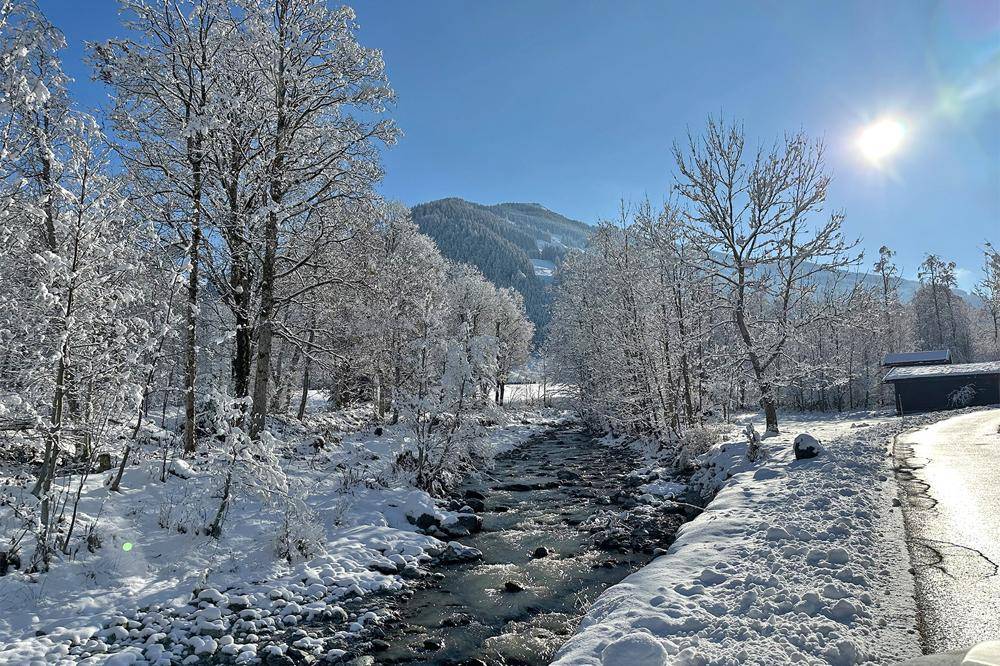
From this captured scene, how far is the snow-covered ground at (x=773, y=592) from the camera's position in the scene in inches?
177

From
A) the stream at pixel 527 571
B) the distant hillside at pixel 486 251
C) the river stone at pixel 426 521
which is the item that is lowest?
the stream at pixel 527 571

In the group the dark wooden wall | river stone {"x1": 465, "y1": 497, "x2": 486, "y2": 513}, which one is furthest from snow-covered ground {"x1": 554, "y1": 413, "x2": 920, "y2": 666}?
the dark wooden wall

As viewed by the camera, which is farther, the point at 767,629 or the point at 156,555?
the point at 156,555

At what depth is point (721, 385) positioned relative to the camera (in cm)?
1795

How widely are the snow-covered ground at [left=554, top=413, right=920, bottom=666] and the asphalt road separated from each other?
0.19m

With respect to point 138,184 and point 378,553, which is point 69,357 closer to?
point 138,184

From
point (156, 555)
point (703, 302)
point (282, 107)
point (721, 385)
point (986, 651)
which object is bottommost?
point (156, 555)

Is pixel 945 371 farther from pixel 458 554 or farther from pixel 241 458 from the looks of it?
pixel 241 458

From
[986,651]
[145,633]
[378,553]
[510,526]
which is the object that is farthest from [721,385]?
[145,633]

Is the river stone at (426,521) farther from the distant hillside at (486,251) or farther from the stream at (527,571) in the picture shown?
the distant hillside at (486,251)

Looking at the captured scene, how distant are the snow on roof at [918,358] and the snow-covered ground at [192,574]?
1899 inches

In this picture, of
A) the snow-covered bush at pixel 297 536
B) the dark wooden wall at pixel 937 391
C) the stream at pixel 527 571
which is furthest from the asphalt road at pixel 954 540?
the dark wooden wall at pixel 937 391

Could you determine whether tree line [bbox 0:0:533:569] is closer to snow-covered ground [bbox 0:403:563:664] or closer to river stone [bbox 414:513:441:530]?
snow-covered ground [bbox 0:403:563:664]

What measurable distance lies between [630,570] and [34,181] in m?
12.1
